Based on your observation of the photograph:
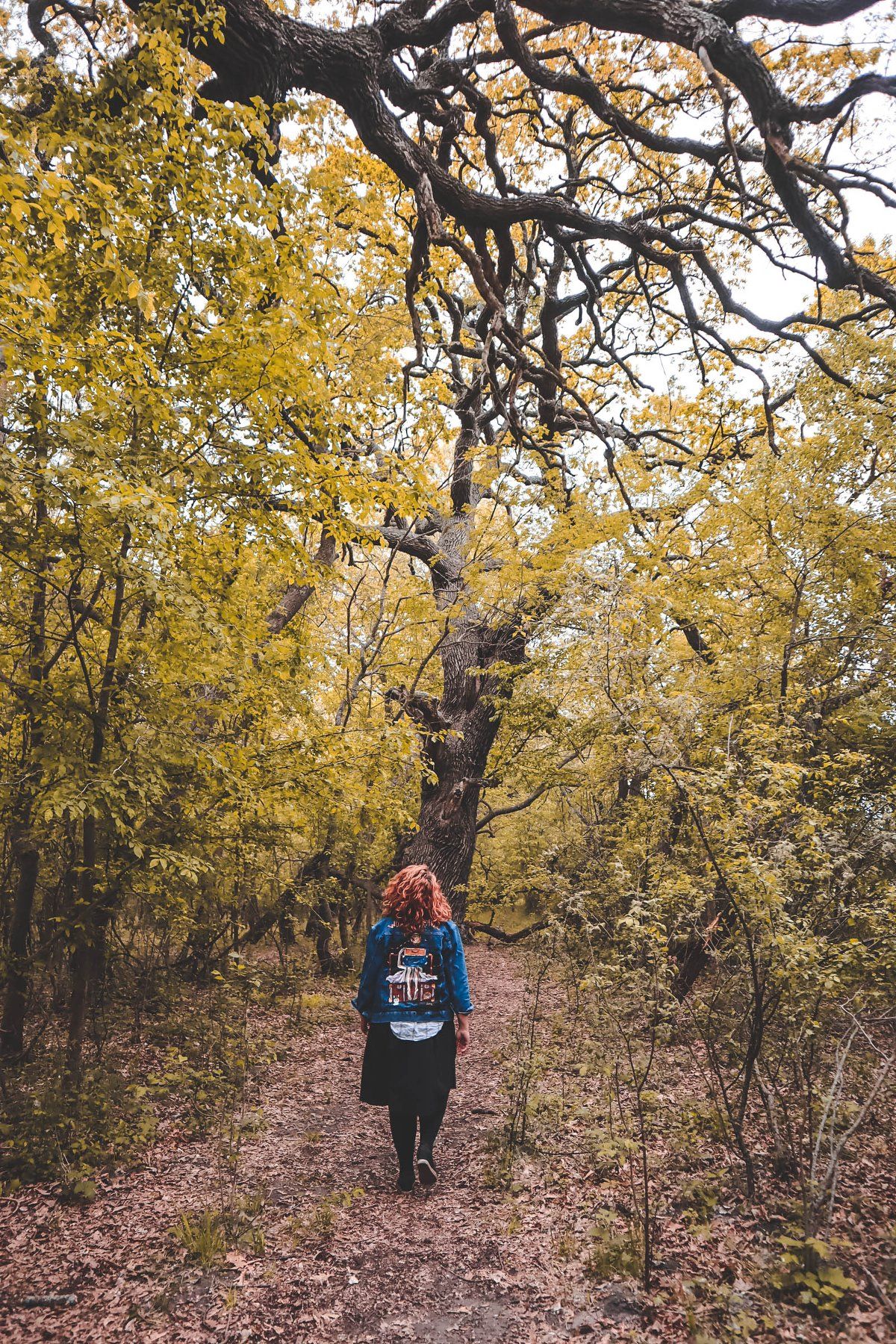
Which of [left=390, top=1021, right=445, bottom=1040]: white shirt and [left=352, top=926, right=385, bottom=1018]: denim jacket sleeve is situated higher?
[left=352, top=926, right=385, bottom=1018]: denim jacket sleeve

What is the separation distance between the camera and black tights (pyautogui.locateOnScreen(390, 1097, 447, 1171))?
4.07 m

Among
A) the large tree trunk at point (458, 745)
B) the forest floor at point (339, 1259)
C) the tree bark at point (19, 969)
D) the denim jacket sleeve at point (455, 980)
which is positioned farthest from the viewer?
the large tree trunk at point (458, 745)

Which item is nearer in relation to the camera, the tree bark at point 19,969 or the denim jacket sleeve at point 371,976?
the denim jacket sleeve at point 371,976

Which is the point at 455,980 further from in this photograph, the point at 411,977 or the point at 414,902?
the point at 414,902

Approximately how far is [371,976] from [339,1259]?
54.8 inches

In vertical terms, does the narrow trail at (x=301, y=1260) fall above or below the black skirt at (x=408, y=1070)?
below

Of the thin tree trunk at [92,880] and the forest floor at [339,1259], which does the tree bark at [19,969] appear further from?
the forest floor at [339,1259]

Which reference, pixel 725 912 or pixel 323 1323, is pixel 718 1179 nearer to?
pixel 725 912

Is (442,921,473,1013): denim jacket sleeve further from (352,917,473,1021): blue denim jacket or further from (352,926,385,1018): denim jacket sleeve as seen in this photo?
(352,926,385,1018): denim jacket sleeve

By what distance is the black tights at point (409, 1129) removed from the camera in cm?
407

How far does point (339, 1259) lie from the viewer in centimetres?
350

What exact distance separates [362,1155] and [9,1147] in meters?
2.40

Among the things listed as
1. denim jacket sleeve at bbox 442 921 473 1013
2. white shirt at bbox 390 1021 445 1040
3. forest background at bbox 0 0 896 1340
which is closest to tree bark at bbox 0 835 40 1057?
A: forest background at bbox 0 0 896 1340

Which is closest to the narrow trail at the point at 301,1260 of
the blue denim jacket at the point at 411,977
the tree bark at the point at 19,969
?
the blue denim jacket at the point at 411,977
